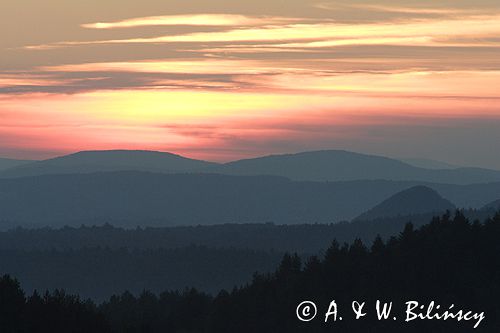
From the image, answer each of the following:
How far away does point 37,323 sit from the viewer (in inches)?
2717

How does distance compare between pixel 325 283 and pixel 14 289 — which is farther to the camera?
pixel 325 283

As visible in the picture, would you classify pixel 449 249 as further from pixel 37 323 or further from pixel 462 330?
pixel 37 323

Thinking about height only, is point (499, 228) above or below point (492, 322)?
above

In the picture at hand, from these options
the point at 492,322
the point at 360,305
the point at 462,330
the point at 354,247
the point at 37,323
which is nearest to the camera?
the point at 37,323

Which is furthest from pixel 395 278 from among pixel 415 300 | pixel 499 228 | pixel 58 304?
pixel 58 304

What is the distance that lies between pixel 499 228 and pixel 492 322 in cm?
2592

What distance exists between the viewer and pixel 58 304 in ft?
234

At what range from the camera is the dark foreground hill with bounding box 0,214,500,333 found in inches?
4685

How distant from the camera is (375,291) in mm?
133000

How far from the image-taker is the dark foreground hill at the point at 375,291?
119 meters

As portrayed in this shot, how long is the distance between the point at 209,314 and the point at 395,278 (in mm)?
19451

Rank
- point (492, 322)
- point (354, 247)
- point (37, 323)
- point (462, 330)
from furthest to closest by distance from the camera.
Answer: point (354, 247) → point (492, 322) → point (462, 330) → point (37, 323)

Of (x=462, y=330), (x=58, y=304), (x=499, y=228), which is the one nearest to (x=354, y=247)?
(x=499, y=228)

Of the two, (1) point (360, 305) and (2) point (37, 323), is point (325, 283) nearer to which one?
(1) point (360, 305)
